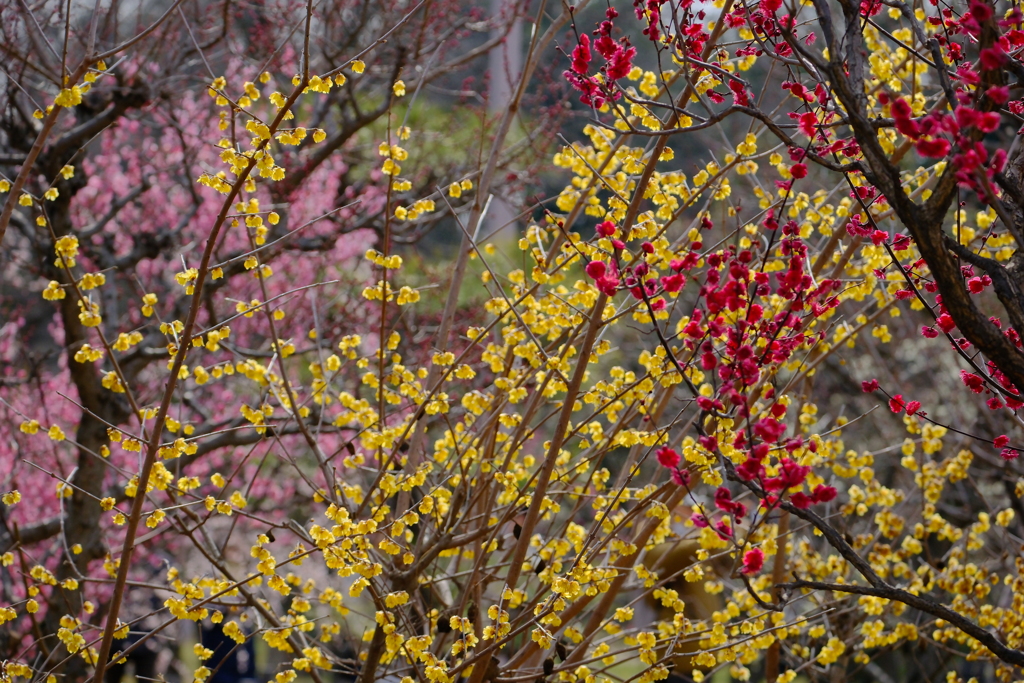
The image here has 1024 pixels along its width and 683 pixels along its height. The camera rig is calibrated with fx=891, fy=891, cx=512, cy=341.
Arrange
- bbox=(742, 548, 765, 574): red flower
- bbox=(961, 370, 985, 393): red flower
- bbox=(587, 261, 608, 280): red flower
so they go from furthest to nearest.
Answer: bbox=(961, 370, 985, 393): red flower < bbox=(587, 261, 608, 280): red flower < bbox=(742, 548, 765, 574): red flower

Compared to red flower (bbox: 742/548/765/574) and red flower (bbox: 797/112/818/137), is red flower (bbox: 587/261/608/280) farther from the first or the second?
red flower (bbox: 742/548/765/574)

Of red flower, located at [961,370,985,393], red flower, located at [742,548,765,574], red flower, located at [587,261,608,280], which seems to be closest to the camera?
red flower, located at [742,548,765,574]

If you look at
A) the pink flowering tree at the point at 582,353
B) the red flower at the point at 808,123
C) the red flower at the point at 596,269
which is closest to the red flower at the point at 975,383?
the pink flowering tree at the point at 582,353

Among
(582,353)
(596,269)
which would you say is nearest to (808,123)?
(596,269)

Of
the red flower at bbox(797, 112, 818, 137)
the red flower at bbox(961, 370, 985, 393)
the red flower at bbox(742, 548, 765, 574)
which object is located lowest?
the red flower at bbox(742, 548, 765, 574)

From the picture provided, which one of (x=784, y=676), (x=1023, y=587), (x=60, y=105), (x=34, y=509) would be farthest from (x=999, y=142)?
(x=34, y=509)

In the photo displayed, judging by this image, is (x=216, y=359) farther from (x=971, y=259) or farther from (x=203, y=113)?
(x=971, y=259)

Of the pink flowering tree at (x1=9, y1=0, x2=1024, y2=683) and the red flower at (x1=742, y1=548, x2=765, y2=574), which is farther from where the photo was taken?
the pink flowering tree at (x1=9, y1=0, x2=1024, y2=683)

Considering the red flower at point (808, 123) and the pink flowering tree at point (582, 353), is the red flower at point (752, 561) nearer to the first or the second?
the pink flowering tree at point (582, 353)

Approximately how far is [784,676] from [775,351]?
4.51ft

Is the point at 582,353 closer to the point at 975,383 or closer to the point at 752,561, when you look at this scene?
the point at 752,561

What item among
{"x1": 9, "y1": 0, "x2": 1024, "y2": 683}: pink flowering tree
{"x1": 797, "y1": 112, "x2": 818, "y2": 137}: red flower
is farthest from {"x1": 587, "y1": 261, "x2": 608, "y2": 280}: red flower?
{"x1": 797, "y1": 112, "x2": 818, "y2": 137}: red flower

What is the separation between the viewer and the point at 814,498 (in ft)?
5.74

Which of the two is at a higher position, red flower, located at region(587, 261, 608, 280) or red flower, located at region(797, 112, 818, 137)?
red flower, located at region(797, 112, 818, 137)
